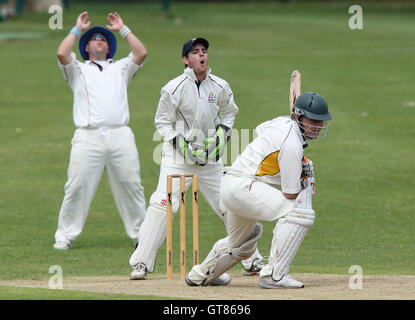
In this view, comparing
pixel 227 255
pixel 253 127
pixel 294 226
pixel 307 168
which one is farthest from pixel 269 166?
pixel 253 127

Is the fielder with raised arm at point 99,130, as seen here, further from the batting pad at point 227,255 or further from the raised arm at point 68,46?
the batting pad at point 227,255

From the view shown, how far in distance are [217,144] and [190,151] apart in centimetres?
32

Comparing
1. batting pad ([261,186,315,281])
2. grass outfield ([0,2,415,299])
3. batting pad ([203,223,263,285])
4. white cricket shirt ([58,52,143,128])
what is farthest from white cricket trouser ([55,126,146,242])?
batting pad ([261,186,315,281])

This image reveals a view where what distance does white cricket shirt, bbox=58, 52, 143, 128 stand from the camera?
1079 centimetres

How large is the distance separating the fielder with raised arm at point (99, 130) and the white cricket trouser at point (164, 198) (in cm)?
157

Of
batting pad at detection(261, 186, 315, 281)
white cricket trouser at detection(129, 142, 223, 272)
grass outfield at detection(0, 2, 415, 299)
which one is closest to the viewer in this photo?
batting pad at detection(261, 186, 315, 281)

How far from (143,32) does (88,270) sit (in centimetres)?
2344

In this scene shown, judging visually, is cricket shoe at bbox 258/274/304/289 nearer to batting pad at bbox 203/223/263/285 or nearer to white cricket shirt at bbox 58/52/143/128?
batting pad at bbox 203/223/263/285

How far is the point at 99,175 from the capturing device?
11.0 meters

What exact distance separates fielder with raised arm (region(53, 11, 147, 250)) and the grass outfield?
1.57ft

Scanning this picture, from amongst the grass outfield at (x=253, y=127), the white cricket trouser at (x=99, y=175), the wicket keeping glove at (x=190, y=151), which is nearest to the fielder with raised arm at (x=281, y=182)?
the wicket keeping glove at (x=190, y=151)

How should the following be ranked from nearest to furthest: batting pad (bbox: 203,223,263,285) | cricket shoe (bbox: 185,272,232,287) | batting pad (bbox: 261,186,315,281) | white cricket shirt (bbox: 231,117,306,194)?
white cricket shirt (bbox: 231,117,306,194)
batting pad (bbox: 261,186,315,281)
batting pad (bbox: 203,223,263,285)
cricket shoe (bbox: 185,272,232,287)

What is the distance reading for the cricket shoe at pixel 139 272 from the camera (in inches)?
356

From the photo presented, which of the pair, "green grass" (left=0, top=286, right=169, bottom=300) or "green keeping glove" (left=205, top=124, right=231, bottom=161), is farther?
"green keeping glove" (left=205, top=124, right=231, bottom=161)
